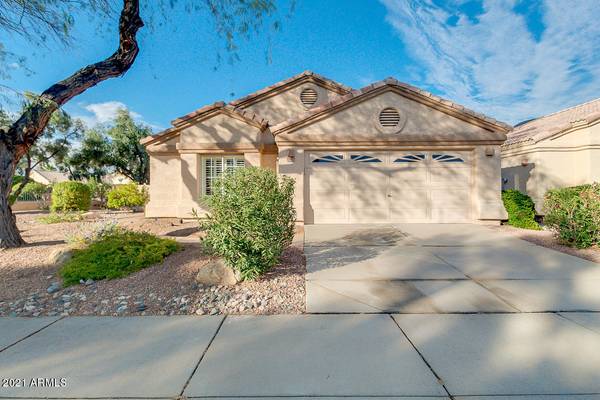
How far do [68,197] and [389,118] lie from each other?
54.0 ft

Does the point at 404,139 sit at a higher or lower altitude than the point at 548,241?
higher

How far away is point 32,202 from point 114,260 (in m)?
21.5

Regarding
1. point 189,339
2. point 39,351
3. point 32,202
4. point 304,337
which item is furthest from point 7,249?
point 32,202

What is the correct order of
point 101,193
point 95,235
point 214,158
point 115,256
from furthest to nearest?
1. point 101,193
2. point 214,158
3. point 95,235
4. point 115,256

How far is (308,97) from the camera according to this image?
13.2m

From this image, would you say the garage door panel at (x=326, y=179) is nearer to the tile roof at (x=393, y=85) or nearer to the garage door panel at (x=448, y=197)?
the tile roof at (x=393, y=85)

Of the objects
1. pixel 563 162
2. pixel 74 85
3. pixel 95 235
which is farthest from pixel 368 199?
pixel 74 85

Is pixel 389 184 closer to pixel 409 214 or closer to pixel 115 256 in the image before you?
pixel 409 214

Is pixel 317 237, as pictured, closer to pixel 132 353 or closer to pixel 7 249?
pixel 132 353

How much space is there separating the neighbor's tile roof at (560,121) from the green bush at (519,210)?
3153 millimetres

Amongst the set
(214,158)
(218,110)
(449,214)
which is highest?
(218,110)

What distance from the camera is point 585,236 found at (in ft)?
22.0

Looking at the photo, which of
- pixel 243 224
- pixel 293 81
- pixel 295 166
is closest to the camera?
pixel 243 224

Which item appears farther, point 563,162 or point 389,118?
point 563,162
